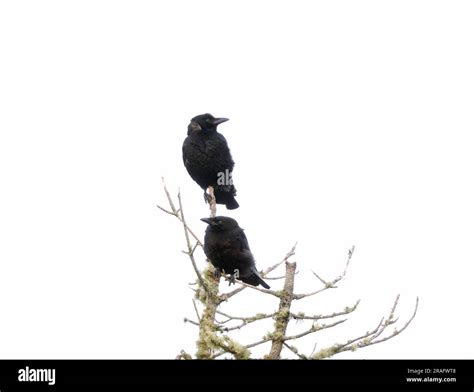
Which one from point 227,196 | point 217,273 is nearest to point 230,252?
point 217,273

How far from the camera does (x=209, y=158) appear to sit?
39.7 feet

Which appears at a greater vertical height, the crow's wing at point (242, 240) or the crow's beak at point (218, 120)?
the crow's beak at point (218, 120)

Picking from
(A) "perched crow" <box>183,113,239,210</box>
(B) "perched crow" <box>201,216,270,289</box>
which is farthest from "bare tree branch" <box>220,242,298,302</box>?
(A) "perched crow" <box>183,113,239,210</box>

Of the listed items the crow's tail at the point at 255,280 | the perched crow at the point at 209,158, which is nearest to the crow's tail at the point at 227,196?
the perched crow at the point at 209,158

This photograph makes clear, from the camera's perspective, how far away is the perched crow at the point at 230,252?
8.95 m

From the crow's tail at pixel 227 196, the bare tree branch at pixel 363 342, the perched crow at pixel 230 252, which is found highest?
the crow's tail at pixel 227 196

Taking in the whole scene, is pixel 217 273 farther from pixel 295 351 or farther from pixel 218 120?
pixel 218 120

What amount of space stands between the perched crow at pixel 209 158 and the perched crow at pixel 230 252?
271cm

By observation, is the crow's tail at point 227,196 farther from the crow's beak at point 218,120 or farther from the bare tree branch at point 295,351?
the bare tree branch at point 295,351

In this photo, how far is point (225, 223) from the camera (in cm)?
948
